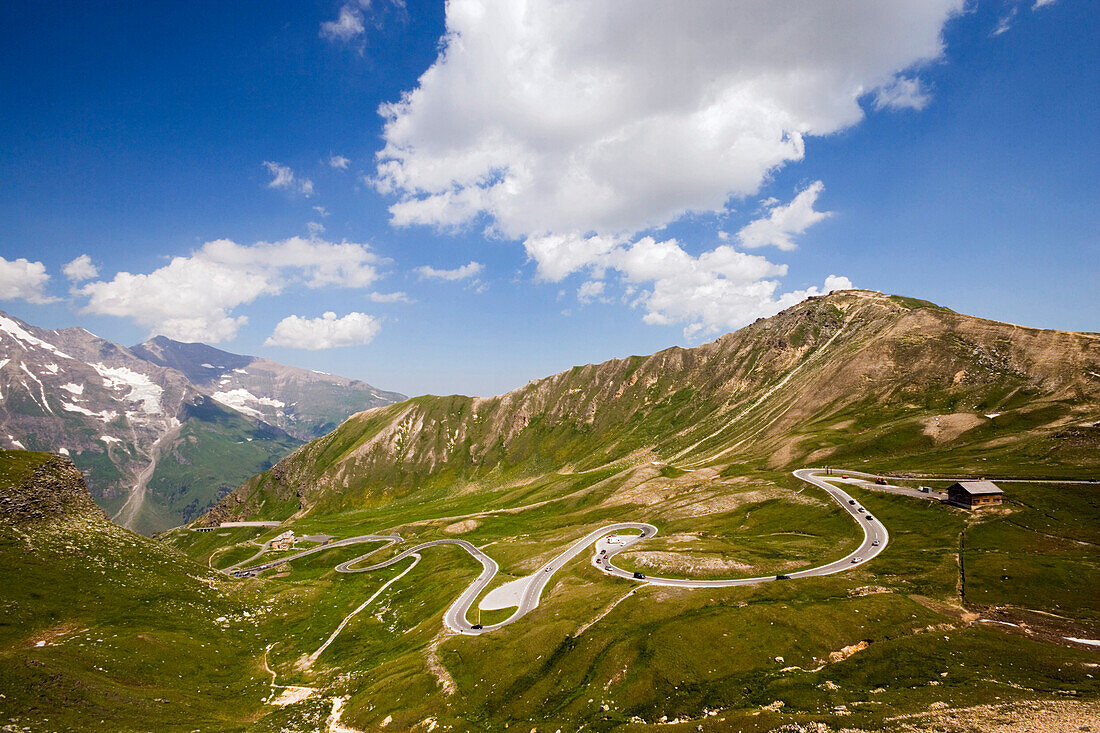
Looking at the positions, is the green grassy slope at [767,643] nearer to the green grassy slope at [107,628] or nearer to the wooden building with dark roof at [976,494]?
the wooden building with dark roof at [976,494]

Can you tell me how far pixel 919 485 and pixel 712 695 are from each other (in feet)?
340

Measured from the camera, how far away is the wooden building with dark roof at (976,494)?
102 m

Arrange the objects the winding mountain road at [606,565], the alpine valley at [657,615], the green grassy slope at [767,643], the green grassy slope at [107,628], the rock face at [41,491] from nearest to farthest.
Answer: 1. the green grassy slope at [767,643]
2. the alpine valley at [657,615]
3. the green grassy slope at [107,628]
4. the winding mountain road at [606,565]
5. the rock face at [41,491]

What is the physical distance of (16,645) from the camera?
2699 inches

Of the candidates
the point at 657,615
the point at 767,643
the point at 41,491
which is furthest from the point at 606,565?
the point at 41,491

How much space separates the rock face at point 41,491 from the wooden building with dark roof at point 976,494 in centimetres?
20461

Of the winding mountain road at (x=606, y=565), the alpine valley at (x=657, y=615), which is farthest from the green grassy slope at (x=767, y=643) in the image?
the winding mountain road at (x=606, y=565)

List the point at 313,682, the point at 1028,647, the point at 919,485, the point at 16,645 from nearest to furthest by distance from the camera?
the point at 1028,647 → the point at 16,645 → the point at 313,682 → the point at 919,485

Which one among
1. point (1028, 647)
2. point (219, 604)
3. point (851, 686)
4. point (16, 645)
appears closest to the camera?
point (851, 686)

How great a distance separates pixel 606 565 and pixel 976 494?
3365 inches

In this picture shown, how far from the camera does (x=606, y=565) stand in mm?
102312

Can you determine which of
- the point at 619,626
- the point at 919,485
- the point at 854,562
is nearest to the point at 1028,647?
the point at 854,562

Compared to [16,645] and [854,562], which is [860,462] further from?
[16,645]

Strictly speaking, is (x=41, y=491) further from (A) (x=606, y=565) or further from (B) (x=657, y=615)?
(B) (x=657, y=615)
